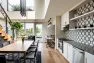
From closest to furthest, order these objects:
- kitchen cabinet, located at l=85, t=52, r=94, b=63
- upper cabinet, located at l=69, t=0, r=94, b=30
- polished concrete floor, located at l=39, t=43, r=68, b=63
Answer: kitchen cabinet, located at l=85, t=52, r=94, b=63 → upper cabinet, located at l=69, t=0, r=94, b=30 → polished concrete floor, located at l=39, t=43, r=68, b=63

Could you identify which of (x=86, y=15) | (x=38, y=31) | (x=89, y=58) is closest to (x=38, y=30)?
(x=38, y=31)

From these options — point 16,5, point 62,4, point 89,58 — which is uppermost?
point 16,5

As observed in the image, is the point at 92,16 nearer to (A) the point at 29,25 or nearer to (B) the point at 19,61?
(B) the point at 19,61

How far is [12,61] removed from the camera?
4.27 m

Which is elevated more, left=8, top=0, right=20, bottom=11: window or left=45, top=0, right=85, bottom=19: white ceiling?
left=8, top=0, right=20, bottom=11: window

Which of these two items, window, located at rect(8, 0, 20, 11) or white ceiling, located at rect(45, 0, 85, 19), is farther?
window, located at rect(8, 0, 20, 11)

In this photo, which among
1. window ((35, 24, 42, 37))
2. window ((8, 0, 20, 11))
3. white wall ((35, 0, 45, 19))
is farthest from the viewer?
window ((35, 24, 42, 37))

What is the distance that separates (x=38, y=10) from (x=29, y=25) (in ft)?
10.4

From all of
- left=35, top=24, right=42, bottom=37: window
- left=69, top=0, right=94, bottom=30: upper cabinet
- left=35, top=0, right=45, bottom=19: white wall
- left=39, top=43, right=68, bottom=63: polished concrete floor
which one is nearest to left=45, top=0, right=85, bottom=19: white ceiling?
left=69, top=0, right=94, bottom=30: upper cabinet

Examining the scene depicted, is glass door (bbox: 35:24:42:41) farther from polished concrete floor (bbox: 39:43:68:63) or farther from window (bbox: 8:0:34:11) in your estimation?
polished concrete floor (bbox: 39:43:68:63)

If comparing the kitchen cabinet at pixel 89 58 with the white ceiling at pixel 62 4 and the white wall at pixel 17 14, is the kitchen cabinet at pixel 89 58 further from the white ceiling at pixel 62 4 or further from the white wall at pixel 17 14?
the white wall at pixel 17 14

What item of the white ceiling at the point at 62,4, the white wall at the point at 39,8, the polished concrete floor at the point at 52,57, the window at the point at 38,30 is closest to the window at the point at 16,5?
the white wall at the point at 39,8

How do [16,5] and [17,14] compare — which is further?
[16,5]

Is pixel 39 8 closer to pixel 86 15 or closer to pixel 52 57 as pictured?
pixel 52 57
